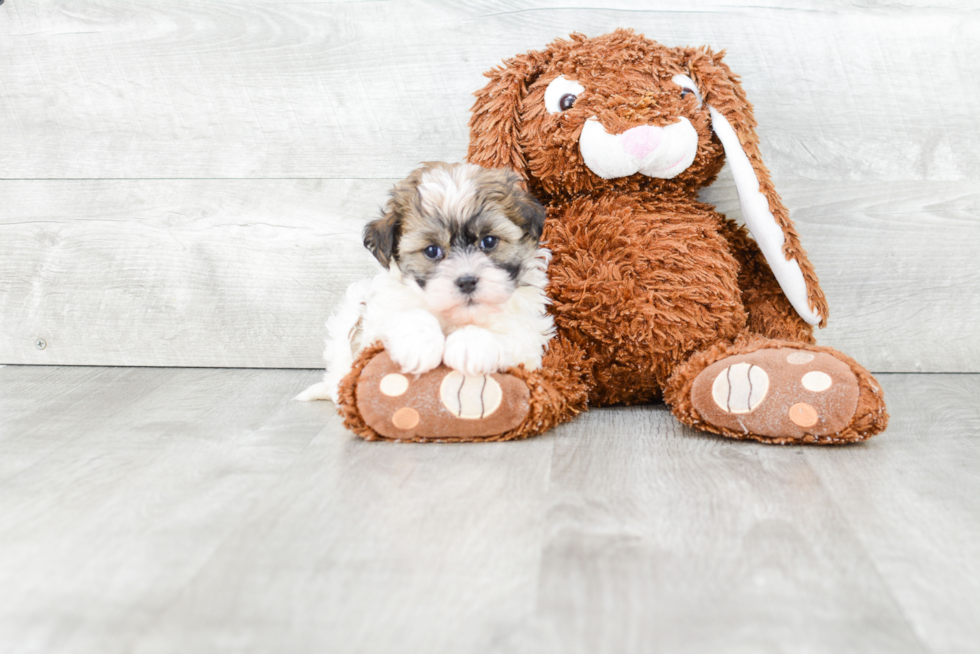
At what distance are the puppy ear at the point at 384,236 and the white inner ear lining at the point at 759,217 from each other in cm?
70

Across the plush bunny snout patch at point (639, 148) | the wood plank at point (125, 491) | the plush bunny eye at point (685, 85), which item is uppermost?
the plush bunny eye at point (685, 85)

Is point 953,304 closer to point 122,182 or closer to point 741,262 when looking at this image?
point 741,262

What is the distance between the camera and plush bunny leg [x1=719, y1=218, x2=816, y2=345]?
5.68 feet

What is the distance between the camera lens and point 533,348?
1.53 meters

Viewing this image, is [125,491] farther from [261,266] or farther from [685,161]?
[685,161]

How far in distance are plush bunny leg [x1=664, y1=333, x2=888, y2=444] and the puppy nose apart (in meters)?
0.46

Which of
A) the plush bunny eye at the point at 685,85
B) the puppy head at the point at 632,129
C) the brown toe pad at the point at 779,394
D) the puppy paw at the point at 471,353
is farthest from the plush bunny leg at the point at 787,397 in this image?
the plush bunny eye at the point at 685,85

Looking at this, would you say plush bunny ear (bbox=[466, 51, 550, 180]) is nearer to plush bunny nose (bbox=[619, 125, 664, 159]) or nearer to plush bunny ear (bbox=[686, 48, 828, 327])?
plush bunny nose (bbox=[619, 125, 664, 159])

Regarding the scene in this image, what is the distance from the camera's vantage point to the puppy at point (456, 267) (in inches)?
55.2

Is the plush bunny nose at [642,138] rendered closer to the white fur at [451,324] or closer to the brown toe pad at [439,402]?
the white fur at [451,324]

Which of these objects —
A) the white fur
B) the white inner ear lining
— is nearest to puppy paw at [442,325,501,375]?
the white fur

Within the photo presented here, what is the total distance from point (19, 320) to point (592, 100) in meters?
1.70

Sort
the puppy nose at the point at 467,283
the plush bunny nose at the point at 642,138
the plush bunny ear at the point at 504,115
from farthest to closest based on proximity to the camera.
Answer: the plush bunny ear at the point at 504,115, the plush bunny nose at the point at 642,138, the puppy nose at the point at 467,283

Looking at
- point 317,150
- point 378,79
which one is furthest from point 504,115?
point 317,150
